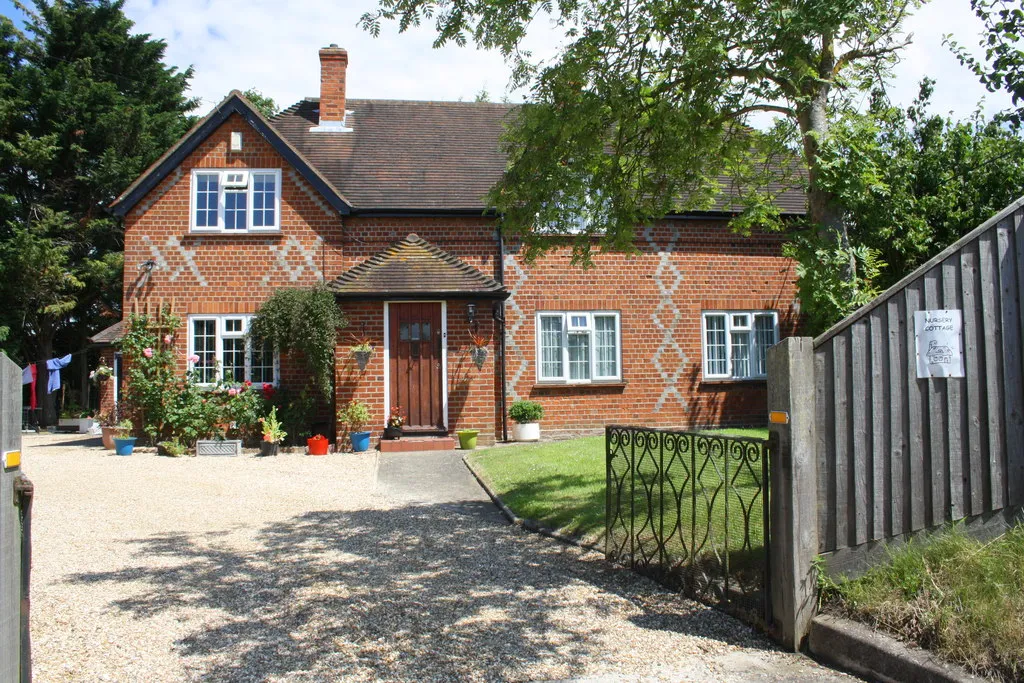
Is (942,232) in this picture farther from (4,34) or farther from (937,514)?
(4,34)

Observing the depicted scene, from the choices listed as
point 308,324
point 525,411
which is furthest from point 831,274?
point 308,324

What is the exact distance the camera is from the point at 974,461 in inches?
187

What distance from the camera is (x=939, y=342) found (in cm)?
472

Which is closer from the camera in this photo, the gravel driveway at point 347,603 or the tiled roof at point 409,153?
the gravel driveway at point 347,603

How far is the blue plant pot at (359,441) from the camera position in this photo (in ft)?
48.4

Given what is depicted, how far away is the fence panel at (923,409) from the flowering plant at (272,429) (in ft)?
37.4

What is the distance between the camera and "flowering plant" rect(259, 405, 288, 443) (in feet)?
46.5

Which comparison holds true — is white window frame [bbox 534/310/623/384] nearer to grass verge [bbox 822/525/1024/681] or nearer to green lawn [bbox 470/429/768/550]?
green lawn [bbox 470/429/768/550]

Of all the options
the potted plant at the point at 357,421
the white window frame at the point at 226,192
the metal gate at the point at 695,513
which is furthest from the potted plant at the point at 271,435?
the metal gate at the point at 695,513

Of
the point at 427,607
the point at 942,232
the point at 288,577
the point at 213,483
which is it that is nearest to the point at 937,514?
the point at 427,607

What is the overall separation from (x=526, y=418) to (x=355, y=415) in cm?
335

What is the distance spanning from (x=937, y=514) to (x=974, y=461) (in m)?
0.41

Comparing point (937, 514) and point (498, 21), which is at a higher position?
point (498, 21)

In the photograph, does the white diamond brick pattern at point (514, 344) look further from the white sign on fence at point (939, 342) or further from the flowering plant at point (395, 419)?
the white sign on fence at point (939, 342)
